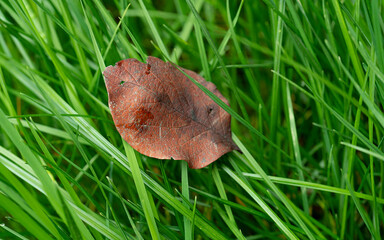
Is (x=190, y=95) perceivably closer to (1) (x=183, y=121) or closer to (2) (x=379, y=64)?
(1) (x=183, y=121)

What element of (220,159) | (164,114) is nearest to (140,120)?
(164,114)

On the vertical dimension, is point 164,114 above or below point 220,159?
above

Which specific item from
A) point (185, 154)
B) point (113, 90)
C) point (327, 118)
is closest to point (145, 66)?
point (113, 90)

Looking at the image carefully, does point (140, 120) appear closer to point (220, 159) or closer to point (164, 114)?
point (164, 114)
